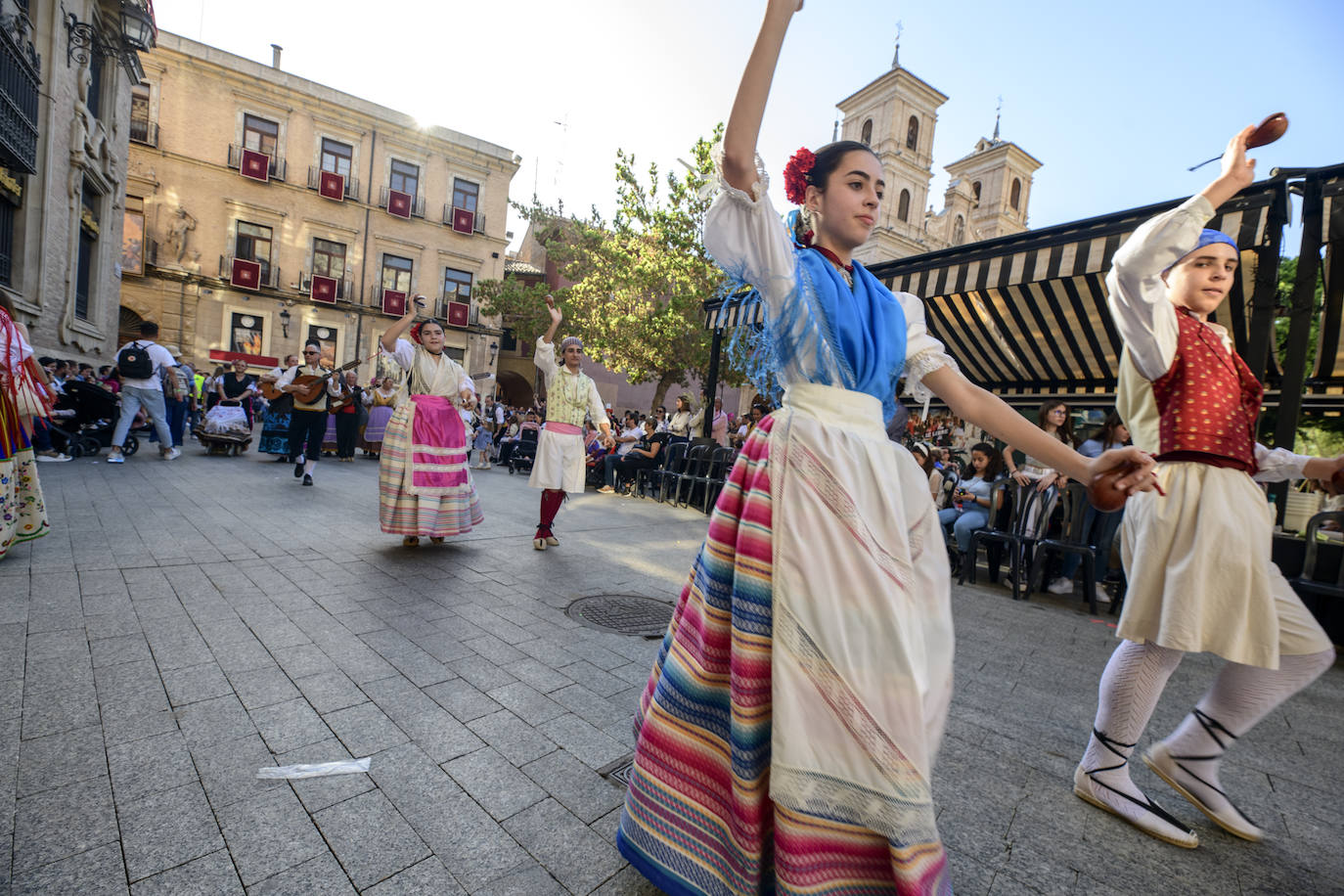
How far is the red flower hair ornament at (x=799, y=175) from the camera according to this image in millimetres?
1798

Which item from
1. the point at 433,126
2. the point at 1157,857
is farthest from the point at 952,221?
the point at 1157,857

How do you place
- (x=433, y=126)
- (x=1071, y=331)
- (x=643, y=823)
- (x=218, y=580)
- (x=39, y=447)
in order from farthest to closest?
(x=433, y=126), (x=1071, y=331), (x=39, y=447), (x=218, y=580), (x=643, y=823)

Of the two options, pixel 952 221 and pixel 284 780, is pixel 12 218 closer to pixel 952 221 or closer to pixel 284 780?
pixel 284 780

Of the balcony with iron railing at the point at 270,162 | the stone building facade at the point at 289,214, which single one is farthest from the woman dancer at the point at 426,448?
the balcony with iron railing at the point at 270,162

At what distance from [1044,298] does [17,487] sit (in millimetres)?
11380

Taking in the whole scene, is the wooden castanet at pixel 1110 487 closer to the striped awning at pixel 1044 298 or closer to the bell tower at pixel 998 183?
the striped awning at pixel 1044 298

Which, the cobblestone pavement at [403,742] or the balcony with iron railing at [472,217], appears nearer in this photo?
the cobblestone pavement at [403,742]

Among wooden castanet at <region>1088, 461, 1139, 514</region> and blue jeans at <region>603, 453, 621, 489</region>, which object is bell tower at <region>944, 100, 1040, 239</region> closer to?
blue jeans at <region>603, 453, 621, 489</region>

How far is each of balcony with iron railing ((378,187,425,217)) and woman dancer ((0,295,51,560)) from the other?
24.5 m

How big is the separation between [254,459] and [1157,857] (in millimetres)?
13145

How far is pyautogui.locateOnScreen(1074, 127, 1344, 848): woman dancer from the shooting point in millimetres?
1968

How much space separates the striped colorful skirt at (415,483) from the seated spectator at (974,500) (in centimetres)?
491

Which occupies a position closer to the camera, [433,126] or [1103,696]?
[1103,696]

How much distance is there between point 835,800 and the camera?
1330mm
